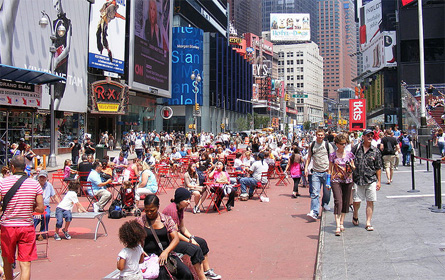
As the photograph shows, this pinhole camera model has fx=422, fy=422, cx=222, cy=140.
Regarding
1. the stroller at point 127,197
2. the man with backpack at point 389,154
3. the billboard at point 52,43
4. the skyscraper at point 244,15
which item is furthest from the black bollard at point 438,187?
the skyscraper at point 244,15

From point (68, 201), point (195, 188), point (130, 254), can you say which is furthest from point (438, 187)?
point (68, 201)

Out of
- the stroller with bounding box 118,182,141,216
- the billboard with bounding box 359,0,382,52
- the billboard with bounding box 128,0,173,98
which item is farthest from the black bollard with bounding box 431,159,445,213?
the billboard with bounding box 359,0,382,52

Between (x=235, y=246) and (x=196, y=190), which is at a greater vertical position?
(x=196, y=190)

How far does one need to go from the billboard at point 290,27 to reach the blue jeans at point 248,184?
174m

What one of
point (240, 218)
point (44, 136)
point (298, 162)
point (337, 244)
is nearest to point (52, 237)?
point (240, 218)

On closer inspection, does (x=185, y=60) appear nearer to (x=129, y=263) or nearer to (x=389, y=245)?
(x=389, y=245)

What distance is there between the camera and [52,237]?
8594mm

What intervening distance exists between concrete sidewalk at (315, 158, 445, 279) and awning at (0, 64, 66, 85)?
15.9 metres

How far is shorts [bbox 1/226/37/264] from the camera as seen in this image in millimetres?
5328

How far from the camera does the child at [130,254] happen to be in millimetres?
4379

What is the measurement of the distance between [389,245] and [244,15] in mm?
175000

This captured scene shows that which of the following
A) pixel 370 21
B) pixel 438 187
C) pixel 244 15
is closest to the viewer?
pixel 438 187

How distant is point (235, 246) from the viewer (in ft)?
25.4

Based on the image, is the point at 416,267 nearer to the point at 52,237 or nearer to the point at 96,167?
the point at 52,237
